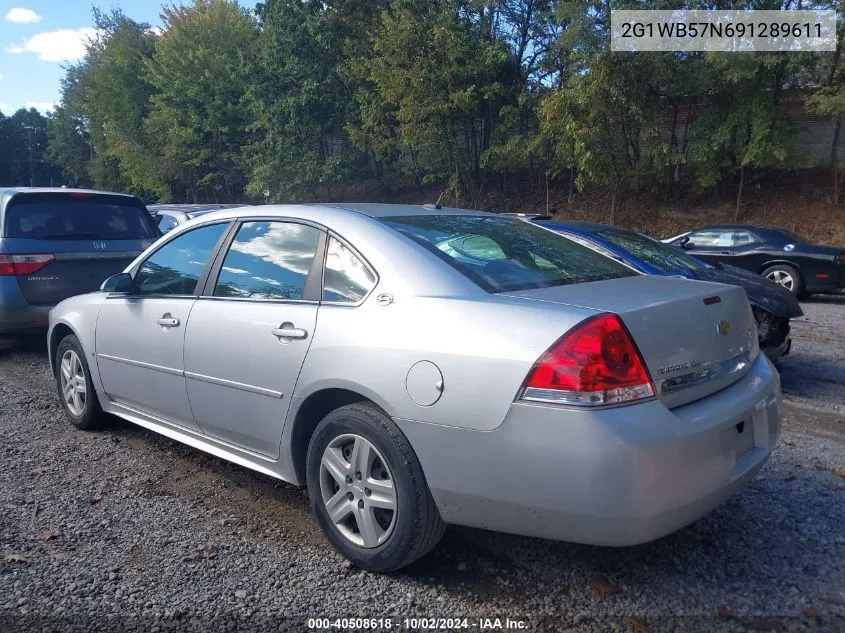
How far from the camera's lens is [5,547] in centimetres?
349

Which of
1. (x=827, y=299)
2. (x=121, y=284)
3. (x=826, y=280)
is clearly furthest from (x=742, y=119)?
(x=121, y=284)

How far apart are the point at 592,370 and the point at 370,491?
3.72ft

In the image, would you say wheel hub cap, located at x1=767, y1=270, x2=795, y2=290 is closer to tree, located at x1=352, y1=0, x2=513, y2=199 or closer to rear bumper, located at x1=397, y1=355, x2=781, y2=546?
tree, located at x1=352, y1=0, x2=513, y2=199

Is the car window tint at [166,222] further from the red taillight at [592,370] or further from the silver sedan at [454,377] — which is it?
the red taillight at [592,370]

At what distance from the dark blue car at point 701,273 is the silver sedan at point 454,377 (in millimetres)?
2634

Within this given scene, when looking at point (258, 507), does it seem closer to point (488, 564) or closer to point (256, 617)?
point (256, 617)

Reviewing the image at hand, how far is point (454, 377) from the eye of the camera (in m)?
2.79

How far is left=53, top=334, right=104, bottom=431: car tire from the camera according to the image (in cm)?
512

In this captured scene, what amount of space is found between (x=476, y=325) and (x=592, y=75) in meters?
16.2

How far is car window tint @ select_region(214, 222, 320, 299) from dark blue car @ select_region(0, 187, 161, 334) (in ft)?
14.1

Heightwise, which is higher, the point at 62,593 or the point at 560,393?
the point at 560,393

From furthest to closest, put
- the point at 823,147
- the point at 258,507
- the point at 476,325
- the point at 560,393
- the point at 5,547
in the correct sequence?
the point at 823,147 < the point at 258,507 < the point at 5,547 < the point at 476,325 < the point at 560,393

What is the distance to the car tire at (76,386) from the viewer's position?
512 centimetres

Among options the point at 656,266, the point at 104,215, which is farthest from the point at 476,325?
the point at 104,215
